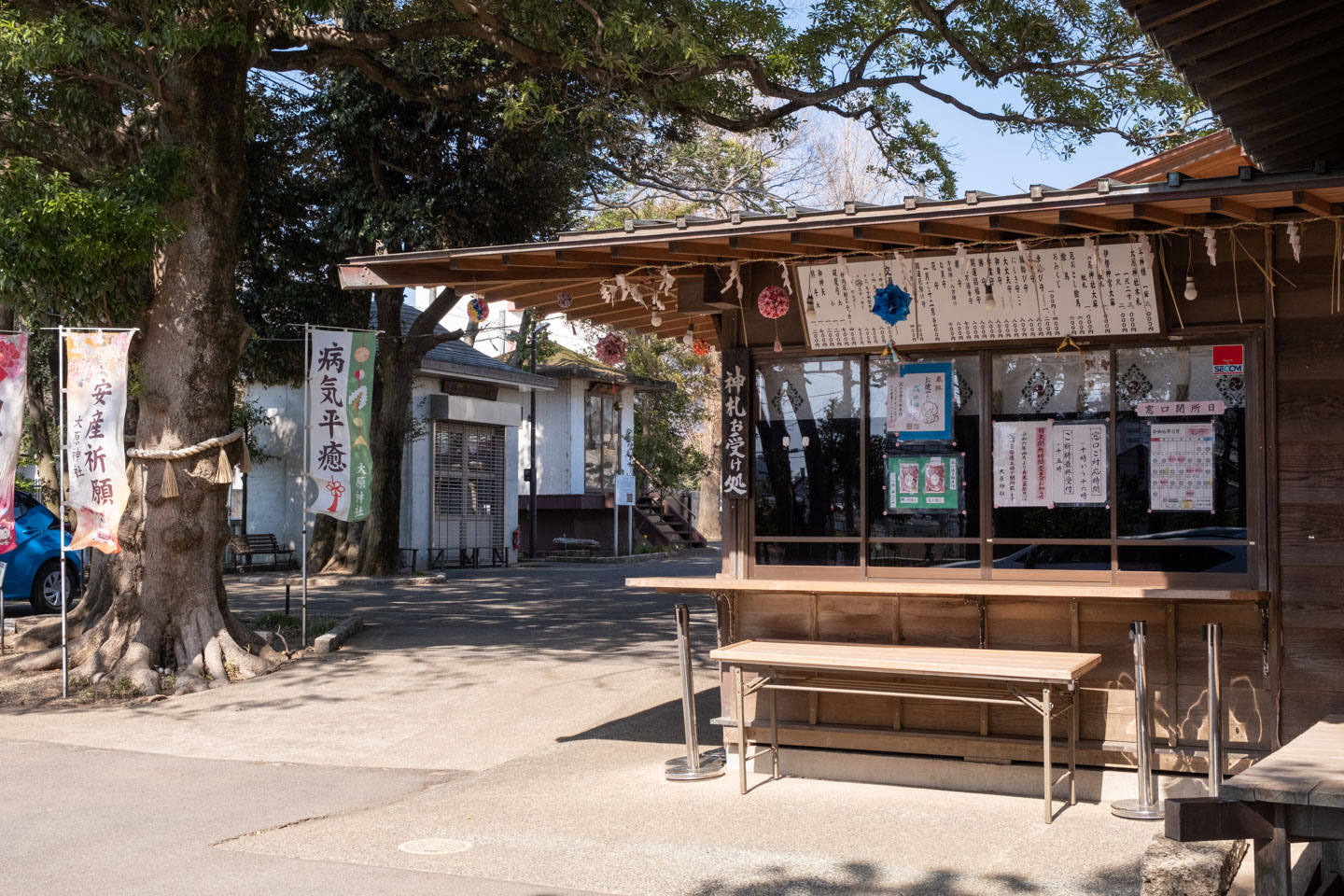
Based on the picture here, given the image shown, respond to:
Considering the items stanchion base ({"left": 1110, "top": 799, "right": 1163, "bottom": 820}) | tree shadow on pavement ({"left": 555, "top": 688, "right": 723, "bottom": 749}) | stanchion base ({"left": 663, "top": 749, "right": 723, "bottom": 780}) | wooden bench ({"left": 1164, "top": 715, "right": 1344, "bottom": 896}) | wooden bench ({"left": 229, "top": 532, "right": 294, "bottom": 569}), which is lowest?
tree shadow on pavement ({"left": 555, "top": 688, "right": 723, "bottom": 749})

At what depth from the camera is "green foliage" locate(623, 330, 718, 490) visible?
34.7 m

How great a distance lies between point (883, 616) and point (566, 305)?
10.1 feet

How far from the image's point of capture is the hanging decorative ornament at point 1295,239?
6046mm

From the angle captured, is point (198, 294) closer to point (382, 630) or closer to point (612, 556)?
point (382, 630)

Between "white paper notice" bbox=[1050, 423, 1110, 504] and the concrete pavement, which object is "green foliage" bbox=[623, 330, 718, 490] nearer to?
the concrete pavement

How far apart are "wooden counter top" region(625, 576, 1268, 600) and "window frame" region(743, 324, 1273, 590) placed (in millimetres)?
56

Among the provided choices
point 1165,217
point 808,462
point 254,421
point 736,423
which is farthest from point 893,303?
point 254,421

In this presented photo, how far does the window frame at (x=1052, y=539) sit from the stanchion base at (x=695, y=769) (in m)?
1.21

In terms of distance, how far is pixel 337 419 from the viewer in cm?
1218

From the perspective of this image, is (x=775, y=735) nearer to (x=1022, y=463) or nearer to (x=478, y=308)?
(x=1022, y=463)

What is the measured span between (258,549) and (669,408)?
49.5 ft

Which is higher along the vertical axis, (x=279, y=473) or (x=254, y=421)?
(x=254, y=421)

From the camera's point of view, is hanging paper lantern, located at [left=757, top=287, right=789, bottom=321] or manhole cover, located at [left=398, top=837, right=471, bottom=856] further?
hanging paper lantern, located at [left=757, top=287, right=789, bottom=321]

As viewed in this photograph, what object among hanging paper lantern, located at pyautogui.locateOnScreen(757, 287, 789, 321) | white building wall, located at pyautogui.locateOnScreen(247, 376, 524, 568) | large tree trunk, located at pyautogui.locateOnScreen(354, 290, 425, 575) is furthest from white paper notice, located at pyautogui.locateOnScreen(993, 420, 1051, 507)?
white building wall, located at pyautogui.locateOnScreen(247, 376, 524, 568)
